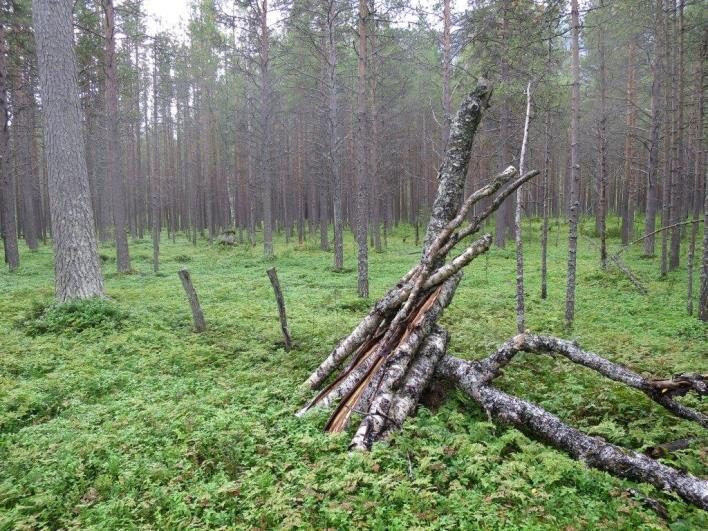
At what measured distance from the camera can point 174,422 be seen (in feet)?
16.5

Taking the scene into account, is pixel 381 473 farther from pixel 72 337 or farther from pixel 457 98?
pixel 457 98

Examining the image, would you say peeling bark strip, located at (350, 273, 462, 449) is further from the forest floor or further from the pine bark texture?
the pine bark texture

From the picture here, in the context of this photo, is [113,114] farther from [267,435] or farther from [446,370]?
[446,370]

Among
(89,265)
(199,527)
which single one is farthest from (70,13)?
(199,527)

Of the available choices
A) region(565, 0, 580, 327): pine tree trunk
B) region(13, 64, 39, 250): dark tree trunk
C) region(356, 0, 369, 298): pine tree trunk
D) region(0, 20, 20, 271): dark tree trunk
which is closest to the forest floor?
region(565, 0, 580, 327): pine tree trunk

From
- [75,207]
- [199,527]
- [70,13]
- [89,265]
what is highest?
[70,13]

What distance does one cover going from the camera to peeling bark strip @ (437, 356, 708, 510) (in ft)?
11.9

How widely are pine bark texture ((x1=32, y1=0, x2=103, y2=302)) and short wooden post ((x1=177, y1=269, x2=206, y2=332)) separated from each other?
3003 mm

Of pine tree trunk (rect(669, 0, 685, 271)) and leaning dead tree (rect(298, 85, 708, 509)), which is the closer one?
leaning dead tree (rect(298, 85, 708, 509))

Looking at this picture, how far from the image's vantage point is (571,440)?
14.1 ft

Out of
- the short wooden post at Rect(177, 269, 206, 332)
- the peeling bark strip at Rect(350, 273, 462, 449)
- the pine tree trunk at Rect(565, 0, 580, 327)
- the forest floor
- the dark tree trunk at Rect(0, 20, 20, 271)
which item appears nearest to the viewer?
the forest floor

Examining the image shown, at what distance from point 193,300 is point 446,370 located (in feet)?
17.0

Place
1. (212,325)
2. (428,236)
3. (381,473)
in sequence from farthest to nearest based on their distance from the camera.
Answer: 1. (212,325)
2. (428,236)
3. (381,473)

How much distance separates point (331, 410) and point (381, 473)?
1.32 m
